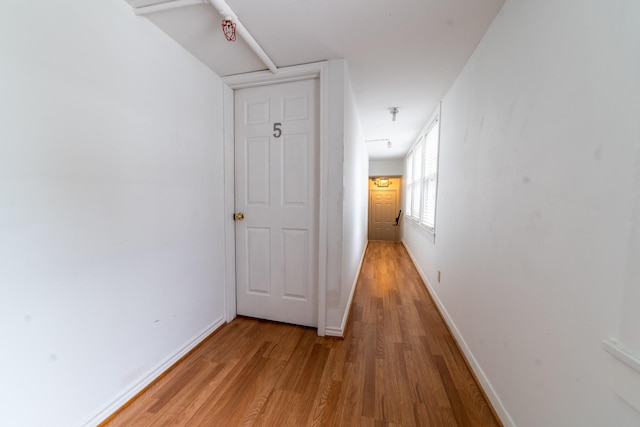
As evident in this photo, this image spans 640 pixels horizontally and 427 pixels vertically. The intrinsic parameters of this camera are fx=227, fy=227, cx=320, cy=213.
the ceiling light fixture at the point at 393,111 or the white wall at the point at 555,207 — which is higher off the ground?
the ceiling light fixture at the point at 393,111

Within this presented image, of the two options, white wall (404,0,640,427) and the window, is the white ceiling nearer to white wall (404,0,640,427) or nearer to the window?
white wall (404,0,640,427)

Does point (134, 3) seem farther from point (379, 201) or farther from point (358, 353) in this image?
point (379, 201)

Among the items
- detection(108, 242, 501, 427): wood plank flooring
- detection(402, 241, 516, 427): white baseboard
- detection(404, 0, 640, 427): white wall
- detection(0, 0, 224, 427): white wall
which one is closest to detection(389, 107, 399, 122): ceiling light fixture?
detection(404, 0, 640, 427): white wall

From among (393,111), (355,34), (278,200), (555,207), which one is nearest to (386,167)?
(393,111)

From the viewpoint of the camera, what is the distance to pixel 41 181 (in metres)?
1.02

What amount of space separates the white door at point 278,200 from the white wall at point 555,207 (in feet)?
4.28

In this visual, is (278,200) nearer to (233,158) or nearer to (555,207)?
(233,158)

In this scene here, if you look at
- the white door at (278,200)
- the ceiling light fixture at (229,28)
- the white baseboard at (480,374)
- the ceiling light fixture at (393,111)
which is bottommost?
the white baseboard at (480,374)

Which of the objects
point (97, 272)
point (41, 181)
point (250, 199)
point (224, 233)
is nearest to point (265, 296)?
point (224, 233)

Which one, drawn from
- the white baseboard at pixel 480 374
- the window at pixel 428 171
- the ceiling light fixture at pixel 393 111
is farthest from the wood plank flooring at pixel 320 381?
the ceiling light fixture at pixel 393 111

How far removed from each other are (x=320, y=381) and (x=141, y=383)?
3.76ft

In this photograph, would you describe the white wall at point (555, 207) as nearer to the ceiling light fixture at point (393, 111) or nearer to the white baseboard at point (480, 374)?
the white baseboard at point (480, 374)

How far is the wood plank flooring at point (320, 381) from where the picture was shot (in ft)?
4.18

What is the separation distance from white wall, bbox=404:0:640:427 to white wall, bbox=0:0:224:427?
7.04ft
